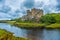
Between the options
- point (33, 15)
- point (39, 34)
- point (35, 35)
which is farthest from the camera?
point (33, 15)

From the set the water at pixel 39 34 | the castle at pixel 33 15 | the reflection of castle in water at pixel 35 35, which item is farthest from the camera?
the castle at pixel 33 15

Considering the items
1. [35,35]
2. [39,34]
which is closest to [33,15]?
[39,34]

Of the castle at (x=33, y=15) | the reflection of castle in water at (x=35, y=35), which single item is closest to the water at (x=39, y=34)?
the reflection of castle in water at (x=35, y=35)

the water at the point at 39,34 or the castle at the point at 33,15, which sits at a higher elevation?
the castle at the point at 33,15

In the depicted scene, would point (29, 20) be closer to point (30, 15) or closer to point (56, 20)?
point (30, 15)

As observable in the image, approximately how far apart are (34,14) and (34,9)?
394cm

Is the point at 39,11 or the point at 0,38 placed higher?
the point at 39,11

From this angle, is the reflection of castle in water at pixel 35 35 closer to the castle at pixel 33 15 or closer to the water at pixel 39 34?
the water at pixel 39 34

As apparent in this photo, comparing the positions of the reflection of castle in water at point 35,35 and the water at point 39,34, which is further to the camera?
the water at point 39,34

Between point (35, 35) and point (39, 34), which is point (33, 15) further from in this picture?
point (35, 35)

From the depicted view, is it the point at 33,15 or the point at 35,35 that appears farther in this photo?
the point at 33,15

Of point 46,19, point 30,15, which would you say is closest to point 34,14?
point 30,15

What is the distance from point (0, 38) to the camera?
19.9 m

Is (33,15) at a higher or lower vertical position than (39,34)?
higher
